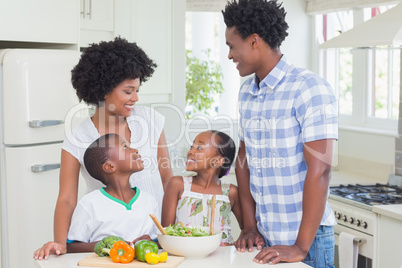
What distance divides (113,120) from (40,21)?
4.30 feet

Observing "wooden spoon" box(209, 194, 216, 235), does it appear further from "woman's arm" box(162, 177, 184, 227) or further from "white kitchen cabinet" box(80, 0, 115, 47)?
"white kitchen cabinet" box(80, 0, 115, 47)

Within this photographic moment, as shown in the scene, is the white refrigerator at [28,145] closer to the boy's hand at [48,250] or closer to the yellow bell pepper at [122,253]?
the boy's hand at [48,250]

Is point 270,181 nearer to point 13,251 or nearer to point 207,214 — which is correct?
point 207,214

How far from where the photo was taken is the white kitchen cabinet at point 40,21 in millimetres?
3029

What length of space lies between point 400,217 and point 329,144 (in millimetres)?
1223

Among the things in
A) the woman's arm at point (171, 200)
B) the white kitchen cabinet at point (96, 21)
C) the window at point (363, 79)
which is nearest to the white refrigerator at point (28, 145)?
the white kitchen cabinet at point (96, 21)

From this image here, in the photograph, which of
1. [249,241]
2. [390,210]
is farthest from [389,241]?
[249,241]

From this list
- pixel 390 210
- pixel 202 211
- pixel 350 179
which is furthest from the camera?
pixel 350 179

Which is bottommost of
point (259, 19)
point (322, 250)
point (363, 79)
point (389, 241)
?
point (389, 241)

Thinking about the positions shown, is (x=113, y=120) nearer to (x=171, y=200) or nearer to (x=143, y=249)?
(x=171, y=200)

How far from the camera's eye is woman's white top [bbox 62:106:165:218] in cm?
211

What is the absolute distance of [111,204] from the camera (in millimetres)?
1963

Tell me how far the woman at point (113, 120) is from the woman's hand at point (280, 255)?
540 millimetres

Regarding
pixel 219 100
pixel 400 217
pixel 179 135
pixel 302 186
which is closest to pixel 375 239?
A: pixel 400 217
